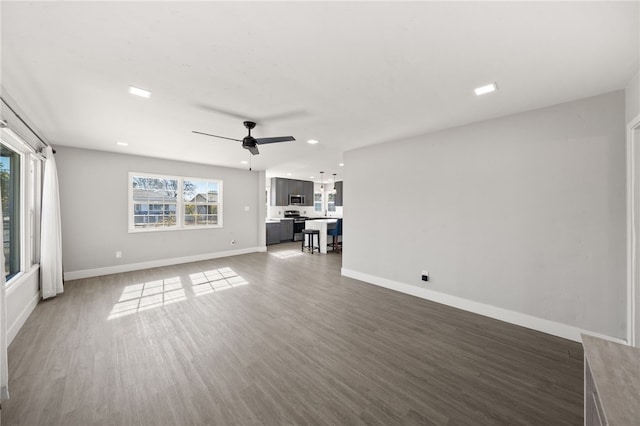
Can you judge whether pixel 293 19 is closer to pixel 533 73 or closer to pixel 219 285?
pixel 533 73

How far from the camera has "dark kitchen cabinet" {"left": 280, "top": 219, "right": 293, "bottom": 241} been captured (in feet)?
29.3

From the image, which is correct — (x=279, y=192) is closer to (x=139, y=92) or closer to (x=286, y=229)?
(x=286, y=229)

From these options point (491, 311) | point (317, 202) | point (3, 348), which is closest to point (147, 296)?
point (3, 348)

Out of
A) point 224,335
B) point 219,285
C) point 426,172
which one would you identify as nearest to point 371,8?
point 426,172

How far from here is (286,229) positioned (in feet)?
29.8

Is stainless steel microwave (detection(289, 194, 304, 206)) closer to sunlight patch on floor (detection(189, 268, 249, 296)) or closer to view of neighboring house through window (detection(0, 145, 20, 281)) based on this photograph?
sunlight patch on floor (detection(189, 268, 249, 296))

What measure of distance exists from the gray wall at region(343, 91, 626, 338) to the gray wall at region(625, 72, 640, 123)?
10 cm

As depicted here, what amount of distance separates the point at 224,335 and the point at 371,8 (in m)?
3.12

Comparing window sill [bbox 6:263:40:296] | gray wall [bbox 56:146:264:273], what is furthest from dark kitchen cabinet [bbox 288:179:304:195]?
window sill [bbox 6:263:40:296]

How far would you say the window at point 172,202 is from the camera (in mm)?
5258

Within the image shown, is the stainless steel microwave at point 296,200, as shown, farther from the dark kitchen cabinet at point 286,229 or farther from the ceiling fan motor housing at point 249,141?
the ceiling fan motor housing at point 249,141

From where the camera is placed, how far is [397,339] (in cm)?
254

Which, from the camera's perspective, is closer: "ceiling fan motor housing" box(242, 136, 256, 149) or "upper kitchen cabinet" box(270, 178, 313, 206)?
"ceiling fan motor housing" box(242, 136, 256, 149)

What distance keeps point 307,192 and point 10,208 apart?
7754mm
